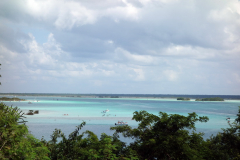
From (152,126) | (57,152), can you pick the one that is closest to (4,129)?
(57,152)

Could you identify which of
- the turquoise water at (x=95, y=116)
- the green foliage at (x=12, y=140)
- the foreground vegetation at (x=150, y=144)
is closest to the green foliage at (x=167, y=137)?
the foreground vegetation at (x=150, y=144)

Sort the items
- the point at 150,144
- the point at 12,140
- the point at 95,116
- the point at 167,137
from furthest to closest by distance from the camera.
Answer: the point at 95,116
the point at 150,144
the point at 167,137
the point at 12,140

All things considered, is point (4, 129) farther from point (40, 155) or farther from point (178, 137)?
point (178, 137)

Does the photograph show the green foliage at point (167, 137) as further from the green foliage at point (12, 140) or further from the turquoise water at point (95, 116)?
the turquoise water at point (95, 116)

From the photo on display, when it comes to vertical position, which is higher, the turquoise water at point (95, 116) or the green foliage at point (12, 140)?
the green foliage at point (12, 140)

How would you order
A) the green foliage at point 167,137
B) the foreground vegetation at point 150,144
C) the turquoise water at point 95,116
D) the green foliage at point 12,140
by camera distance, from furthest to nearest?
the turquoise water at point 95,116 → the green foliage at point 167,137 → the foreground vegetation at point 150,144 → the green foliage at point 12,140

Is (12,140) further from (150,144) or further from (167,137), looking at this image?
(167,137)

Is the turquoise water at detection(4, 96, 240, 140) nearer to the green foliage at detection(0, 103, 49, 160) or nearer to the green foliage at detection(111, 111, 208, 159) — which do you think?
the green foliage at detection(111, 111, 208, 159)

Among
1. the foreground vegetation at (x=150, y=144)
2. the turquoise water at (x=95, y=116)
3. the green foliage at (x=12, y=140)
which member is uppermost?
the green foliage at (x=12, y=140)

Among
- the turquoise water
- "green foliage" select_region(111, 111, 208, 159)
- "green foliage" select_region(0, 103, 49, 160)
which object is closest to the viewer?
"green foliage" select_region(0, 103, 49, 160)

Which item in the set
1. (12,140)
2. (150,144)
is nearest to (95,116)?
(150,144)

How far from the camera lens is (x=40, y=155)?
23.3 ft

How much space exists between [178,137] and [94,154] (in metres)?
4.06

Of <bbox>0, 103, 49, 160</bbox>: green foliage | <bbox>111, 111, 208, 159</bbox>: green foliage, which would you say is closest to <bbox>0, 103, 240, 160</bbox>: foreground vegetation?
<bbox>111, 111, 208, 159</bbox>: green foliage
